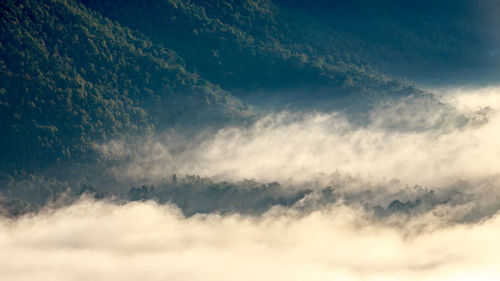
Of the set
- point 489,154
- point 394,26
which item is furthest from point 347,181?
point 394,26

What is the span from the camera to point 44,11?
88125mm

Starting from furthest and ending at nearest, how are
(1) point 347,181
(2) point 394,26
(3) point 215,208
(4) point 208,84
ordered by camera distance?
1. (2) point 394,26
2. (4) point 208,84
3. (1) point 347,181
4. (3) point 215,208

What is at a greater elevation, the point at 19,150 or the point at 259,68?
the point at 259,68

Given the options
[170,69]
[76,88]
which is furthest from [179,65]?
[76,88]

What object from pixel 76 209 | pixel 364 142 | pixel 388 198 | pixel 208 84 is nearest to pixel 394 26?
pixel 364 142

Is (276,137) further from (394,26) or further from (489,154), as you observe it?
(394,26)

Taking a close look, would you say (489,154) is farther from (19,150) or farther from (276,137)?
(19,150)

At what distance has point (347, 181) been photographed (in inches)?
3455

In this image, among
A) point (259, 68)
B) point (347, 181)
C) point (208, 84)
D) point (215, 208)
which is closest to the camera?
point (215, 208)

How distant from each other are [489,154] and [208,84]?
30.6m

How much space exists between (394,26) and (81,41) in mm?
48223

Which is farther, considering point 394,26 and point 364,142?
point 394,26

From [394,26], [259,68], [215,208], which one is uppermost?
[394,26]

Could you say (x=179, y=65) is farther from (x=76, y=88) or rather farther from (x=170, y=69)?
(x=76, y=88)
